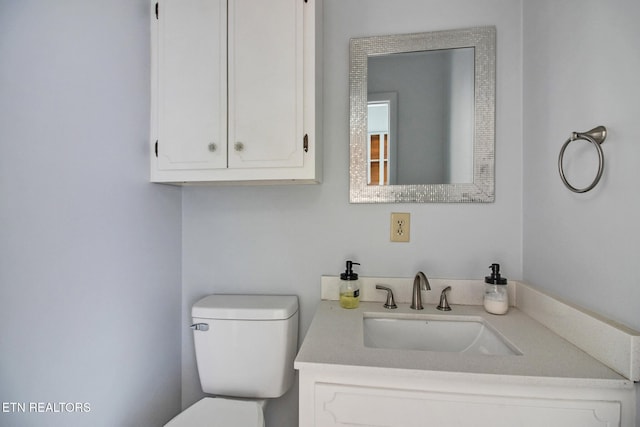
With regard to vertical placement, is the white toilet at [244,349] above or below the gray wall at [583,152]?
below

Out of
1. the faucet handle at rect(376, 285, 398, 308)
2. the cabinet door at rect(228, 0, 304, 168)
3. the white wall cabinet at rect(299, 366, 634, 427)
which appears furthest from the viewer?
the faucet handle at rect(376, 285, 398, 308)

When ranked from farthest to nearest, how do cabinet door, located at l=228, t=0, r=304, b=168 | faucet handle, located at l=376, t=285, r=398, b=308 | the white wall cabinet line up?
faucet handle, located at l=376, t=285, r=398, b=308 → cabinet door, located at l=228, t=0, r=304, b=168 → the white wall cabinet

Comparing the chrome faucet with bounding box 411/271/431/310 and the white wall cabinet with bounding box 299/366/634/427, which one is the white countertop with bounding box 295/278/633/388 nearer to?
the white wall cabinet with bounding box 299/366/634/427

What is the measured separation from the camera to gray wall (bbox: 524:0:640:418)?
678 millimetres

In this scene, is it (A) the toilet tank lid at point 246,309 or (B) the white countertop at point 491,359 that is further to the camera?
(A) the toilet tank lid at point 246,309

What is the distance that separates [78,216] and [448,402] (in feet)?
3.78

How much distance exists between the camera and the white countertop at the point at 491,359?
65 centimetres

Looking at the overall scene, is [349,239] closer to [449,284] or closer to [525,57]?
[449,284]

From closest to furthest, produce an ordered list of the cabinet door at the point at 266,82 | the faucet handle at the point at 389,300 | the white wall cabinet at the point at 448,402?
the white wall cabinet at the point at 448,402, the cabinet door at the point at 266,82, the faucet handle at the point at 389,300

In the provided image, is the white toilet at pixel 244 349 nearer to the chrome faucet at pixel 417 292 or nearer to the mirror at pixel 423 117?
the chrome faucet at pixel 417 292

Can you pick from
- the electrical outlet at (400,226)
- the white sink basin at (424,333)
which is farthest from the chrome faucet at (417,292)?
the electrical outlet at (400,226)

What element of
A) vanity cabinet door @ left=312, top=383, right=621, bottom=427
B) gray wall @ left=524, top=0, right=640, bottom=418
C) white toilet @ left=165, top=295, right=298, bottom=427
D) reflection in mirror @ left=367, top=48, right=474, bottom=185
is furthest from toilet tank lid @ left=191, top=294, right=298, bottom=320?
gray wall @ left=524, top=0, right=640, bottom=418

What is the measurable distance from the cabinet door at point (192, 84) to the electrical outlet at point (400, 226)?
0.76m

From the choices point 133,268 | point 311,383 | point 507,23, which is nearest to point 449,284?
point 311,383
